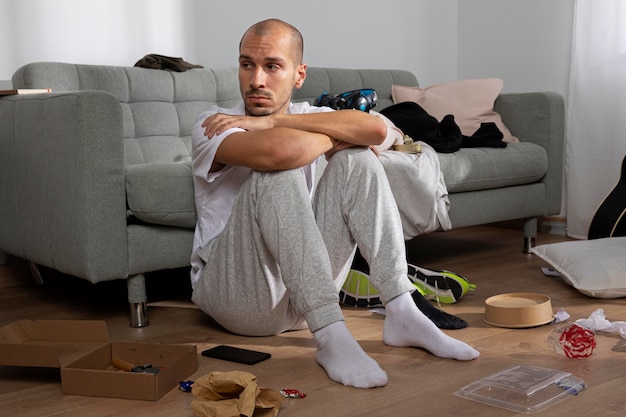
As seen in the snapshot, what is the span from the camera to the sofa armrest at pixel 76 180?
7.49ft

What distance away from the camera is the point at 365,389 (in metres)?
1.81

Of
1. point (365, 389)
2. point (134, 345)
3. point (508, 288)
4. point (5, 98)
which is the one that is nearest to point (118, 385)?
point (134, 345)

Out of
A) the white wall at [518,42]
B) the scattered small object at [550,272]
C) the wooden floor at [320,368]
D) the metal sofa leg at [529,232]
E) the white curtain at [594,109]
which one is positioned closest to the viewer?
the wooden floor at [320,368]

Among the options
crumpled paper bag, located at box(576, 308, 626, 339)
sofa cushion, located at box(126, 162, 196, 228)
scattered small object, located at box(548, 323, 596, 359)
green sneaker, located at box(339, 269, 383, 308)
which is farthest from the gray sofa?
scattered small object, located at box(548, 323, 596, 359)

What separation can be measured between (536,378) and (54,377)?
3.65 ft

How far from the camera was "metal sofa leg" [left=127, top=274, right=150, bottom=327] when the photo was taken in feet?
8.02

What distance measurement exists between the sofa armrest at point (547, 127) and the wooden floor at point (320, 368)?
18.6 inches

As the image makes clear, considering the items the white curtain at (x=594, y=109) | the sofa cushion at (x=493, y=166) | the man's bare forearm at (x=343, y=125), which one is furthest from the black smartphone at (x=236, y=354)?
the white curtain at (x=594, y=109)

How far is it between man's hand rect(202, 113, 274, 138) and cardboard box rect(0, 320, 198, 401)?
53 cm

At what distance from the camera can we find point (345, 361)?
1852mm

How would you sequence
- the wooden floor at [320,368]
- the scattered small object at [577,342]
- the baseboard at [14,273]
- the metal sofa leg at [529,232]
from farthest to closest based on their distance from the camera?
the metal sofa leg at [529,232], the baseboard at [14,273], the scattered small object at [577,342], the wooden floor at [320,368]

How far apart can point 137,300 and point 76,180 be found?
0.40 m

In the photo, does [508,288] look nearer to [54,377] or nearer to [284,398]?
[284,398]

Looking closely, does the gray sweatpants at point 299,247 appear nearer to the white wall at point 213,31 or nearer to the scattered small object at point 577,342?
the scattered small object at point 577,342
